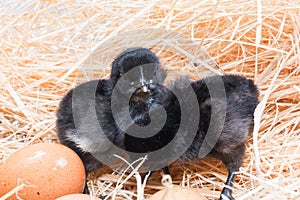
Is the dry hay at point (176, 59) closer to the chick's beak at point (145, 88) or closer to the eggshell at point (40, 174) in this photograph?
the eggshell at point (40, 174)

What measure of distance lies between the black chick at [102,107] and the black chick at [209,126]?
0.08 m

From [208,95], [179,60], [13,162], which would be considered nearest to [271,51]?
[179,60]

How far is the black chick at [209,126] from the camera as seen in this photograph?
1.70 meters

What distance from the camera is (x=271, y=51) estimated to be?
2213 mm

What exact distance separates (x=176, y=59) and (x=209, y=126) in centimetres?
65

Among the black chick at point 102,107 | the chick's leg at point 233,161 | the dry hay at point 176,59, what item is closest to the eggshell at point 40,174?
the black chick at point 102,107

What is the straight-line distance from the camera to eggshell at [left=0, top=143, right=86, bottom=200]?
155 centimetres

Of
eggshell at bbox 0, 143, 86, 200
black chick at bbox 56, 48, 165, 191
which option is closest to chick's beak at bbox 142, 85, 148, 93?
black chick at bbox 56, 48, 165, 191

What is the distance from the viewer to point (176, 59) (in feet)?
7.47

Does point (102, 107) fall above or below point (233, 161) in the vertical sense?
above

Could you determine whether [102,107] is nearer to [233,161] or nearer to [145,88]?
[145,88]

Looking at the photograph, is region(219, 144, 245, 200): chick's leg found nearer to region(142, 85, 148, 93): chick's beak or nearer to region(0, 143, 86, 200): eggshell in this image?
region(142, 85, 148, 93): chick's beak

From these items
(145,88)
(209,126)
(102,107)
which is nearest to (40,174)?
(102,107)

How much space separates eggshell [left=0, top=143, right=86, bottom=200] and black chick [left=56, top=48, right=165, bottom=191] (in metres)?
0.15
